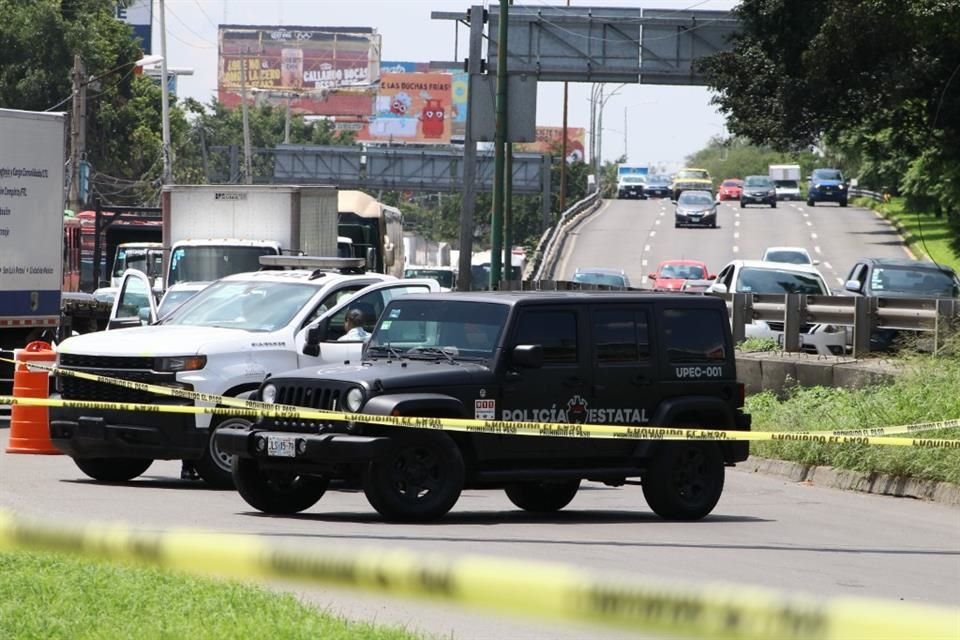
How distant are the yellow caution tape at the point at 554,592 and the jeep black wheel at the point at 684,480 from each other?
896cm

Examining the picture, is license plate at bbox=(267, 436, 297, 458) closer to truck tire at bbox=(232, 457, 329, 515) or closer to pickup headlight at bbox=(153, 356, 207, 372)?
truck tire at bbox=(232, 457, 329, 515)

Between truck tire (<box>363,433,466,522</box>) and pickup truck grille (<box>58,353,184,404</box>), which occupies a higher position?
pickup truck grille (<box>58,353,184,404</box>)

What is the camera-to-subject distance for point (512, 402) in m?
12.4

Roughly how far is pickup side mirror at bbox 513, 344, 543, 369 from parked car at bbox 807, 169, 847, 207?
8380 centimetres

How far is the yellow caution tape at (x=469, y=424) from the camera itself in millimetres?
11531

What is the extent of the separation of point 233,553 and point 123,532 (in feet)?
1.31

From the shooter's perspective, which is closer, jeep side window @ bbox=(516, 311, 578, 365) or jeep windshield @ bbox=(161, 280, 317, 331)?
jeep side window @ bbox=(516, 311, 578, 365)

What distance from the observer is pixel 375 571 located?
3.54 metres

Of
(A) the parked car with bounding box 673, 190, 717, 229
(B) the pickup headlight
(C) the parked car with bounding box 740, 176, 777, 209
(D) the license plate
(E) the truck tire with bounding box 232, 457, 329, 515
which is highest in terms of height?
A: (C) the parked car with bounding box 740, 176, 777, 209

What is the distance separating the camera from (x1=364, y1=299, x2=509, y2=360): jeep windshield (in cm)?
1246

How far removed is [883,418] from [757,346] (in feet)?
25.6

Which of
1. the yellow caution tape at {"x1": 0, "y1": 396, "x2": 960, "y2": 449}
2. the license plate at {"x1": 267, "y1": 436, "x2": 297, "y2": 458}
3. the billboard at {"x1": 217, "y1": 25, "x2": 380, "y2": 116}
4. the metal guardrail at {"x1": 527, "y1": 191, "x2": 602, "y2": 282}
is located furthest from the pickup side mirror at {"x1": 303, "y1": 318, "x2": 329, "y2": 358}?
the billboard at {"x1": 217, "y1": 25, "x2": 380, "y2": 116}

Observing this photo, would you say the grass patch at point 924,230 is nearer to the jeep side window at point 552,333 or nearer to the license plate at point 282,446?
the jeep side window at point 552,333

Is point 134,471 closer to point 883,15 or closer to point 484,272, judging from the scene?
point 883,15
